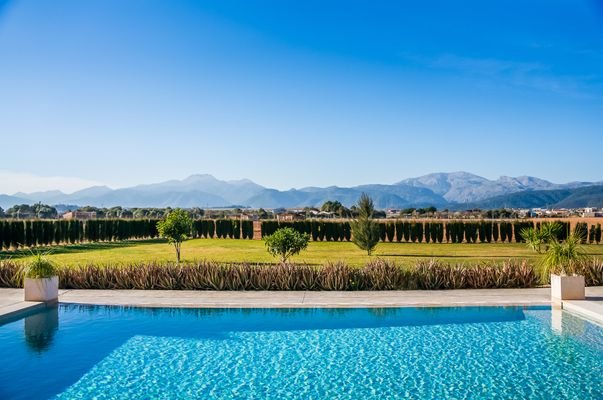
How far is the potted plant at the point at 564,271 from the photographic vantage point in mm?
9758

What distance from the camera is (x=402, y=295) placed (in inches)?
414

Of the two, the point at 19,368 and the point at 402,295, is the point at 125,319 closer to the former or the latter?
the point at 19,368

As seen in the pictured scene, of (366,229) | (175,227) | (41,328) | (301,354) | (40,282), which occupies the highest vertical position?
(175,227)

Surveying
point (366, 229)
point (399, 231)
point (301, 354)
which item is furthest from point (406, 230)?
point (301, 354)

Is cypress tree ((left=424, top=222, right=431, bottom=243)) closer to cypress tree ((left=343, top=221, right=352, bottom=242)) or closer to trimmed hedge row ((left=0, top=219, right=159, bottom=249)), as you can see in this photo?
cypress tree ((left=343, top=221, right=352, bottom=242))

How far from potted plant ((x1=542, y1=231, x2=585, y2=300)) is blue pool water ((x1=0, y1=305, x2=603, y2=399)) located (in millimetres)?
762

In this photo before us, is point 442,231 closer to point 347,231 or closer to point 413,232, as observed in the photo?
point 413,232

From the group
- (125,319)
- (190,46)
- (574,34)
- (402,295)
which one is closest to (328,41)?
(190,46)

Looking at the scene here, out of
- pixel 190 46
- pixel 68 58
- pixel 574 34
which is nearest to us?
pixel 68 58

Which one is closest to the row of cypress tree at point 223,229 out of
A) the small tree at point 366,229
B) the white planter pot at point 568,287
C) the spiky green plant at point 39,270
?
the small tree at point 366,229

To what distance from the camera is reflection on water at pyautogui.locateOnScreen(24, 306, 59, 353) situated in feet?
24.9

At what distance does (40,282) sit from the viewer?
383 inches

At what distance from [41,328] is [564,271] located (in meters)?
9.62

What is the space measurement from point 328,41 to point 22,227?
52.8 ft
